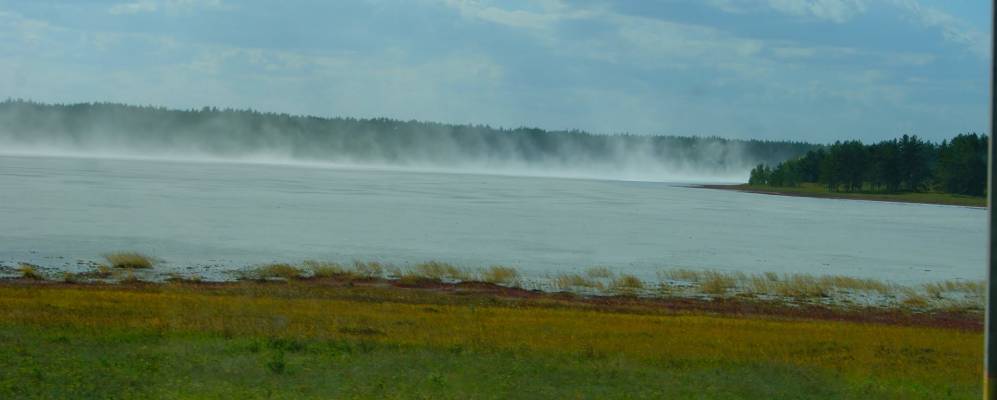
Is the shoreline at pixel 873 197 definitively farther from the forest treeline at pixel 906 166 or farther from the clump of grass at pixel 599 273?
the clump of grass at pixel 599 273

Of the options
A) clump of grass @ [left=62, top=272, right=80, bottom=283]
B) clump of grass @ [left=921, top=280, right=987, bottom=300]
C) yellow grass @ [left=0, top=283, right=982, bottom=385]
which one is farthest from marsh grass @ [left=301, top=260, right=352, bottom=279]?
clump of grass @ [left=921, top=280, right=987, bottom=300]

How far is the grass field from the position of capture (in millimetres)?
12836

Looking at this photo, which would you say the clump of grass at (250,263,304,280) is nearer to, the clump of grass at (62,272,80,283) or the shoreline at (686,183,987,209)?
the clump of grass at (62,272,80,283)

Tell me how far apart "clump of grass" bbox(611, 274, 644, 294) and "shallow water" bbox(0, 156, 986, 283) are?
3.68 metres

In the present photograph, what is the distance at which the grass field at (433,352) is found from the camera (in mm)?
12836

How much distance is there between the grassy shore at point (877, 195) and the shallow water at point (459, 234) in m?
37.4

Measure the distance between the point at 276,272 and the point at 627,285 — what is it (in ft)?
35.5

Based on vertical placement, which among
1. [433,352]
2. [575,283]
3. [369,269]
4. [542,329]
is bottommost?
[369,269]

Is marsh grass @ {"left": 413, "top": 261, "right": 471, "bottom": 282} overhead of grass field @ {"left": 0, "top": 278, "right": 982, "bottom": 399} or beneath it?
beneath

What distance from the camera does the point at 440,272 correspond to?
119 ft

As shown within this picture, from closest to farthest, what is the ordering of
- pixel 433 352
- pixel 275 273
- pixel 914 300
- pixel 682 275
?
pixel 433 352 < pixel 914 300 < pixel 275 273 < pixel 682 275

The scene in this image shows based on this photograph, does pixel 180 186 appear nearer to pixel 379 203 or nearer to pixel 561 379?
pixel 379 203

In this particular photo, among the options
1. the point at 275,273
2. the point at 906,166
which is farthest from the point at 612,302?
the point at 906,166

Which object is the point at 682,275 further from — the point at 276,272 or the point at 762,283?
the point at 276,272
